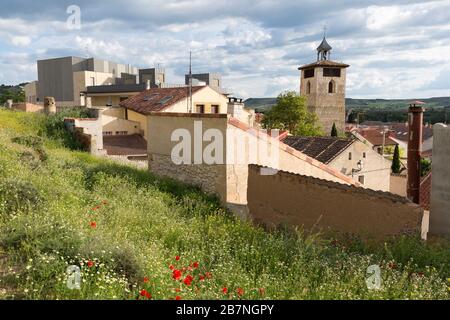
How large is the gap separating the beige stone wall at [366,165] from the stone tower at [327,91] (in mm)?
29052

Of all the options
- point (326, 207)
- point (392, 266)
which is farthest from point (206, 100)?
point (392, 266)

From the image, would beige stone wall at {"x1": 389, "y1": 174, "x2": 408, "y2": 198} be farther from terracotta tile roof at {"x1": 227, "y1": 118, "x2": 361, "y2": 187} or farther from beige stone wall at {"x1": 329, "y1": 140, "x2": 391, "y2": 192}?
Result: terracotta tile roof at {"x1": 227, "y1": 118, "x2": 361, "y2": 187}

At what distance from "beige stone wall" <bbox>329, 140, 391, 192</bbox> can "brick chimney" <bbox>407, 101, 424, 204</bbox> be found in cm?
845

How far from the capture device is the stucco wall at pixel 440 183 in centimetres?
892

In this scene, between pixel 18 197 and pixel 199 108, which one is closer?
pixel 18 197

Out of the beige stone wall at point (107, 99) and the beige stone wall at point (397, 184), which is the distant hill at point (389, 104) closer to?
the beige stone wall at point (397, 184)

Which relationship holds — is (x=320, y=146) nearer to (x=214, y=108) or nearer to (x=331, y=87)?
(x=214, y=108)

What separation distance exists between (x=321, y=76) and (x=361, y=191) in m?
46.8

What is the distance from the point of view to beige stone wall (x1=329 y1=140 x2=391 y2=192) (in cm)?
2062

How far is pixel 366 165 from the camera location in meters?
22.6

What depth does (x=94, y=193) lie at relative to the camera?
8.75 meters

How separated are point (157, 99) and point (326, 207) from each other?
1544 cm

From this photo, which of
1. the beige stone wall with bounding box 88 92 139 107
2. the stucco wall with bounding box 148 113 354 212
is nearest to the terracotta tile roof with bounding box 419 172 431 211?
the stucco wall with bounding box 148 113 354 212

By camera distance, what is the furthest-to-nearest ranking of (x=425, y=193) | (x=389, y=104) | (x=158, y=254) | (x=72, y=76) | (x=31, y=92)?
(x=389, y=104), (x=31, y=92), (x=72, y=76), (x=425, y=193), (x=158, y=254)
